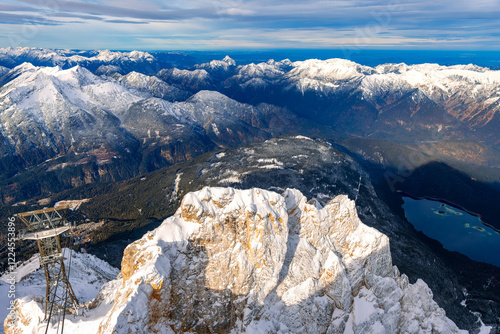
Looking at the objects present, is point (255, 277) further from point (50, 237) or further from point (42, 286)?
point (42, 286)

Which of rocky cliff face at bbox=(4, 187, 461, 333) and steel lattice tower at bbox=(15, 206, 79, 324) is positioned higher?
steel lattice tower at bbox=(15, 206, 79, 324)

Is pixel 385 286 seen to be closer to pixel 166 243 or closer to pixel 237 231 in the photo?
pixel 237 231

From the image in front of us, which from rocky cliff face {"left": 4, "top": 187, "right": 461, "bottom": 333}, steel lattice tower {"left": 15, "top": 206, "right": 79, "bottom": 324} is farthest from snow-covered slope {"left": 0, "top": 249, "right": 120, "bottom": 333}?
rocky cliff face {"left": 4, "top": 187, "right": 461, "bottom": 333}

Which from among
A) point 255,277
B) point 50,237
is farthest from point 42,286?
point 255,277

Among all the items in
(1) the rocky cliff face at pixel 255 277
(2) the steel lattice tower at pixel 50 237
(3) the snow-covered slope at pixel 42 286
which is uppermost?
(2) the steel lattice tower at pixel 50 237

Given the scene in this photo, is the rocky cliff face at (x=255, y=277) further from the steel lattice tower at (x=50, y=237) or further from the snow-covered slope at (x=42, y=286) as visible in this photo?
the snow-covered slope at (x=42, y=286)

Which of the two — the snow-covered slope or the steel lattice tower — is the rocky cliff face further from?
the snow-covered slope

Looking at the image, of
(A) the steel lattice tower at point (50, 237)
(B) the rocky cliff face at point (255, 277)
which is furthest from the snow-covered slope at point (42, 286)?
(B) the rocky cliff face at point (255, 277)

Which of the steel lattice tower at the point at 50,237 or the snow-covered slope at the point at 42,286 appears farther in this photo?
→ the snow-covered slope at the point at 42,286

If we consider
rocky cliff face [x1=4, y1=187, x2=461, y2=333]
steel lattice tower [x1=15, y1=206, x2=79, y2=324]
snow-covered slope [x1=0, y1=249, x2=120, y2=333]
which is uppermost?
steel lattice tower [x1=15, y1=206, x2=79, y2=324]
